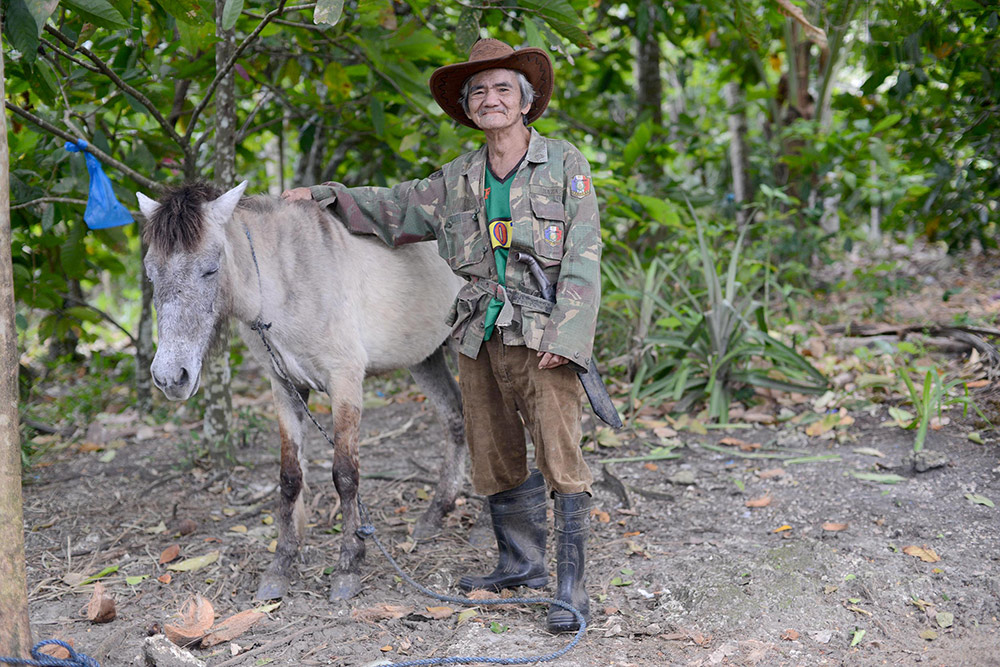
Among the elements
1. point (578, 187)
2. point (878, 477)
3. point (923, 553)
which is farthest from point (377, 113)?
point (923, 553)

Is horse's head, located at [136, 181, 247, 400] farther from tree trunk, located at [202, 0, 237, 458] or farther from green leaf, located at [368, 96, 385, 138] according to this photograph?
green leaf, located at [368, 96, 385, 138]

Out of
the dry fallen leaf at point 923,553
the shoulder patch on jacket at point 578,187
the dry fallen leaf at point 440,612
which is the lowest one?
the dry fallen leaf at point 440,612

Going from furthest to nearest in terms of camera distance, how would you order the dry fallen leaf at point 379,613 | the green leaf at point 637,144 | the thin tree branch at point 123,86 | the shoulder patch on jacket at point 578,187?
the green leaf at point 637,144, the thin tree branch at point 123,86, the dry fallen leaf at point 379,613, the shoulder patch on jacket at point 578,187

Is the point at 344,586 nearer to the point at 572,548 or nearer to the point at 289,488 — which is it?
the point at 289,488

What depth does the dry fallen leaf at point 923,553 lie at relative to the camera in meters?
3.45

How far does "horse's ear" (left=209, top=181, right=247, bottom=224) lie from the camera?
3.23 m

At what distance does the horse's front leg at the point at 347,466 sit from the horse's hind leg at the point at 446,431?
64cm

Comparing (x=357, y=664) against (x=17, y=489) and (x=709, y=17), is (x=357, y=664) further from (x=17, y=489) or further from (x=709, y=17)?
(x=709, y=17)

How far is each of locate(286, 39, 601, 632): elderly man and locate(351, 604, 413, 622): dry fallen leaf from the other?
0.39 meters

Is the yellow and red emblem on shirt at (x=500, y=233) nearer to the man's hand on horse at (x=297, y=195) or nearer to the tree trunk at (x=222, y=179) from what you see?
the man's hand on horse at (x=297, y=195)

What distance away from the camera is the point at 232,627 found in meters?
3.12

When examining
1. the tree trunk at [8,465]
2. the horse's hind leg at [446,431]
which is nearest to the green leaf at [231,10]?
the tree trunk at [8,465]

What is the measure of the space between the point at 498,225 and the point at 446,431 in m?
1.65

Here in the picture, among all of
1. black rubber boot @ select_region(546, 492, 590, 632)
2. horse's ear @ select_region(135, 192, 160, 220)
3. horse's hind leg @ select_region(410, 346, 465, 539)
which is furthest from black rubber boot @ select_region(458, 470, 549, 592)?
horse's ear @ select_region(135, 192, 160, 220)
